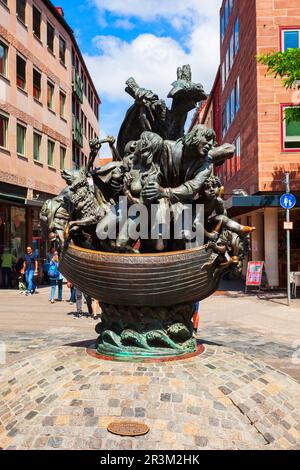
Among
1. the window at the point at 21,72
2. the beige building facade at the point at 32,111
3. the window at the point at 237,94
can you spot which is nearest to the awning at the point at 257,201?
the window at the point at 237,94

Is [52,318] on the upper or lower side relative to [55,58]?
lower

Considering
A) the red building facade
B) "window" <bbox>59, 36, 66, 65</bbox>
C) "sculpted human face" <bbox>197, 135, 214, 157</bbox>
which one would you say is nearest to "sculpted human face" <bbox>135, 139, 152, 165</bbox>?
"sculpted human face" <bbox>197, 135, 214, 157</bbox>

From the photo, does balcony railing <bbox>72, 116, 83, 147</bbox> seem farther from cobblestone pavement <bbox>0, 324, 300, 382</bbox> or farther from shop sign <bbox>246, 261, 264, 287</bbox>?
cobblestone pavement <bbox>0, 324, 300, 382</bbox>

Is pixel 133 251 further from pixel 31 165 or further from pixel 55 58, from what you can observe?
pixel 55 58

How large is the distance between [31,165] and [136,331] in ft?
62.6

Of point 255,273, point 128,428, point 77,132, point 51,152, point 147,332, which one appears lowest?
point 128,428

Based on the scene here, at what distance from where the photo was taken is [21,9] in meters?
21.4

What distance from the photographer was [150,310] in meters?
4.37

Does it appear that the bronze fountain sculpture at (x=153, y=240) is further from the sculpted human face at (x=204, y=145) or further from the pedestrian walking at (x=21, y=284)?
the pedestrian walking at (x=21, y=284)

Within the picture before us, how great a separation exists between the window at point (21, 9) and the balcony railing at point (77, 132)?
345 inches

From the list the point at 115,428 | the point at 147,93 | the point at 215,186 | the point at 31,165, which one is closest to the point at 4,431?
the point at 115,428

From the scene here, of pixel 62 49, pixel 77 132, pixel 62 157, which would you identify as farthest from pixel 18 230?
pixel 77 132

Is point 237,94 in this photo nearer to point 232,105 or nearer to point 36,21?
point 232,105

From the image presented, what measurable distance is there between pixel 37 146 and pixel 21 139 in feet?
6.07
